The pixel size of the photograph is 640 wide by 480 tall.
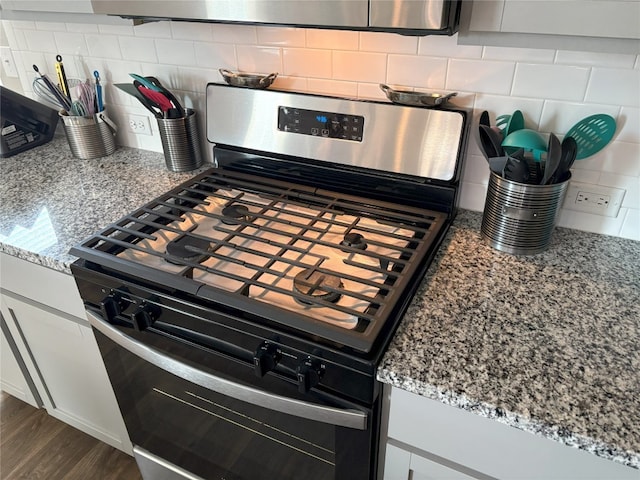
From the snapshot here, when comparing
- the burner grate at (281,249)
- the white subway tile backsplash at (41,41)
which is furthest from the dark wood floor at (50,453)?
the white subway tile backsplash at (41,41)

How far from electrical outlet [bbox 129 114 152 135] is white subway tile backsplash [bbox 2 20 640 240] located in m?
0.13

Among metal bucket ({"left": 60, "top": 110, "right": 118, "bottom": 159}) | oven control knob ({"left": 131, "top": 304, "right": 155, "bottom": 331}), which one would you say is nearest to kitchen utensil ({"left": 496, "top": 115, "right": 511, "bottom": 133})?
oven control knob ({"left": 131, "top": 304, "right": 155, "bottom": 331})

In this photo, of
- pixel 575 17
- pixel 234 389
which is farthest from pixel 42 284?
pixel 575 17

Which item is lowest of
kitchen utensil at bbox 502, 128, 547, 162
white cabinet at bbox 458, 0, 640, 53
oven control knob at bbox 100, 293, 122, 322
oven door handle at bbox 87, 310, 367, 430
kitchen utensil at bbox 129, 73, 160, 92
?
oven door handle at bbox 87, 310, 367, 430

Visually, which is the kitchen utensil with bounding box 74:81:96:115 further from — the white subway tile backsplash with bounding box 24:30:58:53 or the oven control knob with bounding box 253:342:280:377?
the oven control knob with bounding box 253:342:280:377

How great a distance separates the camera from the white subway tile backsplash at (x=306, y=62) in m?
1.29

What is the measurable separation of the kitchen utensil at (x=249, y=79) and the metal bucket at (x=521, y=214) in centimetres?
65

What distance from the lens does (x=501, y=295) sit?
1.00 metres

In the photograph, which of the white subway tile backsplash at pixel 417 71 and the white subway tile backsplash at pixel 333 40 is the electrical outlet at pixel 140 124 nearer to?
the white subway tile backsplash at pixel 333 40

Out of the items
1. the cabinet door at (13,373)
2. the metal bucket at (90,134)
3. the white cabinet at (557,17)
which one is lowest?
the cabinet door at (13,373)

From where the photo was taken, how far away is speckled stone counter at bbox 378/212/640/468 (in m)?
0.74

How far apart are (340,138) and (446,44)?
337mm

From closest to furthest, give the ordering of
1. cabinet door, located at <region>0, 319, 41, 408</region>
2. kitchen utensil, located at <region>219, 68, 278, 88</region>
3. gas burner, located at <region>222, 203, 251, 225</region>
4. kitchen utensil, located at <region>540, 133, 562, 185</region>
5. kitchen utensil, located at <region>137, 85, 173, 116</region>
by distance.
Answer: kitchen utensil, located at <region>540, 133, 562, 185</region>
gas burner, located at <region>222, 203, 251, 225</region>
kitchen utensil, located at <region>219, 68, 278, 88</region>
kitchen utensil, located at <region>137, 85, 173, 116</region>
cabinet door, located at <region>0, 319, 41, 408</region>

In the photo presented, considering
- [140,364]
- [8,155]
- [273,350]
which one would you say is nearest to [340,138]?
[273,350]
